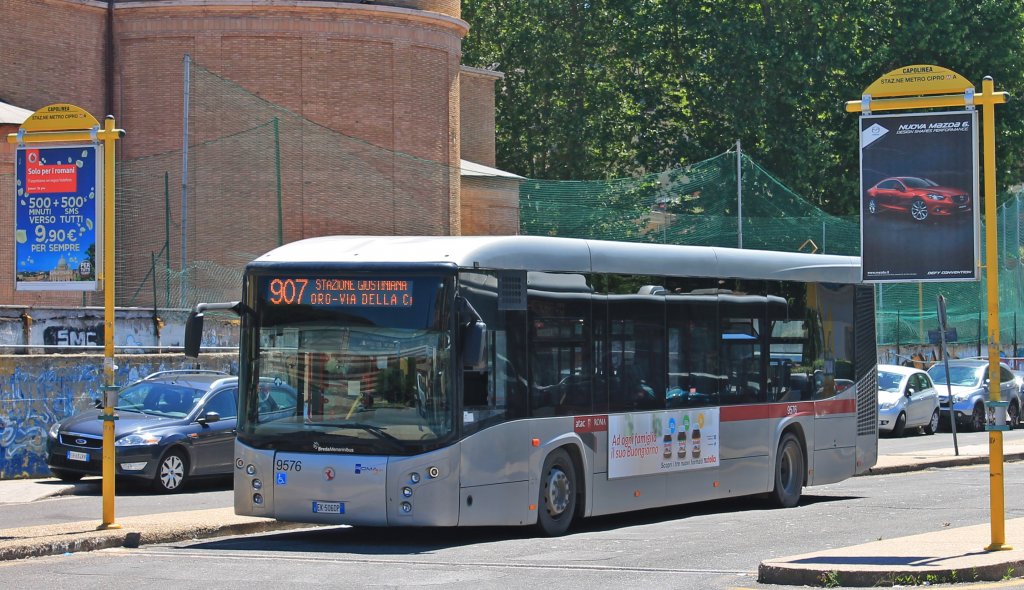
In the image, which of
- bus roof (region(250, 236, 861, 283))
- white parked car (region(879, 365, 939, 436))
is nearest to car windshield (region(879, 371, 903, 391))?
white parked car (region(879, 365, 939, 436))

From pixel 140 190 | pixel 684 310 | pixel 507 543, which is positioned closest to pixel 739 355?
pixel 684 310

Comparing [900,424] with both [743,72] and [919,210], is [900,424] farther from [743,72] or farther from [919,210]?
[743,72]

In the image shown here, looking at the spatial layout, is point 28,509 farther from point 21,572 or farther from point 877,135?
point 877,135

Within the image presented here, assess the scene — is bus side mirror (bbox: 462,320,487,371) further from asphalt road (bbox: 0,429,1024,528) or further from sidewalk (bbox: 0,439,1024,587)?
asphalt road (bbox: 0,429,1024,528)

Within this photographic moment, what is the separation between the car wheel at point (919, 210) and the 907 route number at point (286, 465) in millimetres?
5438

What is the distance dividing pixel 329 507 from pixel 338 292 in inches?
72.4

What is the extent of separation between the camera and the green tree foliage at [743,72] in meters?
53.0

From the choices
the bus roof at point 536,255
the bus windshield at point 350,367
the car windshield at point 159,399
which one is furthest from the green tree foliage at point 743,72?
the bus windshield at point 350,367

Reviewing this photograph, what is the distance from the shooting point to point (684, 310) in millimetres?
15578

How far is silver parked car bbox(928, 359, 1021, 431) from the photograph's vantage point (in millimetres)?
34000

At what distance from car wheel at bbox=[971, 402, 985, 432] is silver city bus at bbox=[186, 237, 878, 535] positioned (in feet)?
63.2

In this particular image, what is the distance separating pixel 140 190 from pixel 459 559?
777 inches

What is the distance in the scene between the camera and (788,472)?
695 inches

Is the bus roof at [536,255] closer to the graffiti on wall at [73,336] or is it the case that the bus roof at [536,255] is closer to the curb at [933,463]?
the curb at [933,463]
